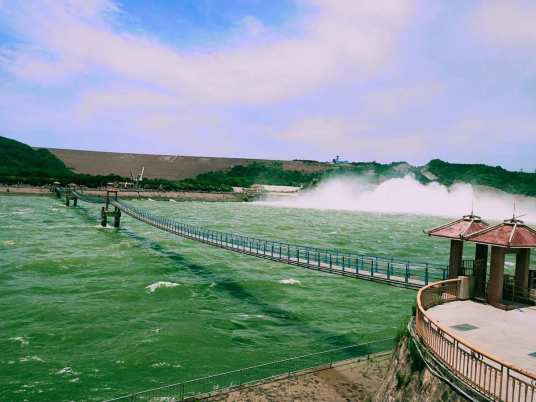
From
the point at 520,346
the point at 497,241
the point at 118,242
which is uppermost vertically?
the point at 497,241

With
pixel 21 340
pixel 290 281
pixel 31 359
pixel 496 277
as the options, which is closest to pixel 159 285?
pixel 290 281

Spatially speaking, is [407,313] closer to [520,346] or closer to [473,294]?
[473,294]

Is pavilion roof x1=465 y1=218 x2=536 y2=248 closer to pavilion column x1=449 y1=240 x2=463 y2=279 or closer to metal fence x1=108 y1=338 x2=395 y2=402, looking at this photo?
pavilion column x1=449 y1=240 x2=463 y2=279

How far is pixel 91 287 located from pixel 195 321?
33.8ft

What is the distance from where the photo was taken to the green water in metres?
19.7

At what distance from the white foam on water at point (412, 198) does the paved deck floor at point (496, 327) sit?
143419 millimetres

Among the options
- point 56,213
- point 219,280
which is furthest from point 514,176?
point 219,280

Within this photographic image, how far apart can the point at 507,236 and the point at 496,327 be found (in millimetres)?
3480

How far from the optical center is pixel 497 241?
51.8ft

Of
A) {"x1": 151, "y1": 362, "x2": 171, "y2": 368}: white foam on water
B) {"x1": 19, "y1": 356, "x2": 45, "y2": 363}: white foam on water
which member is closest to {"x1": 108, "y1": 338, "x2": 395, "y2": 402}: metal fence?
{"x1": 151, "y1": 362, "x2": 171, "y2": 368}: white foam on water

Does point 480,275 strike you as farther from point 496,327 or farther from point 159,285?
point 159,285

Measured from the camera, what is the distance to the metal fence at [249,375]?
16.5 metres

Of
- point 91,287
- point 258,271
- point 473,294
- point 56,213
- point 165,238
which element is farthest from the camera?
point 56,213

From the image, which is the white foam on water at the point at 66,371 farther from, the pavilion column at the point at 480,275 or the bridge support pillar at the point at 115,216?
the bridge support pillar at the point at 115,216
